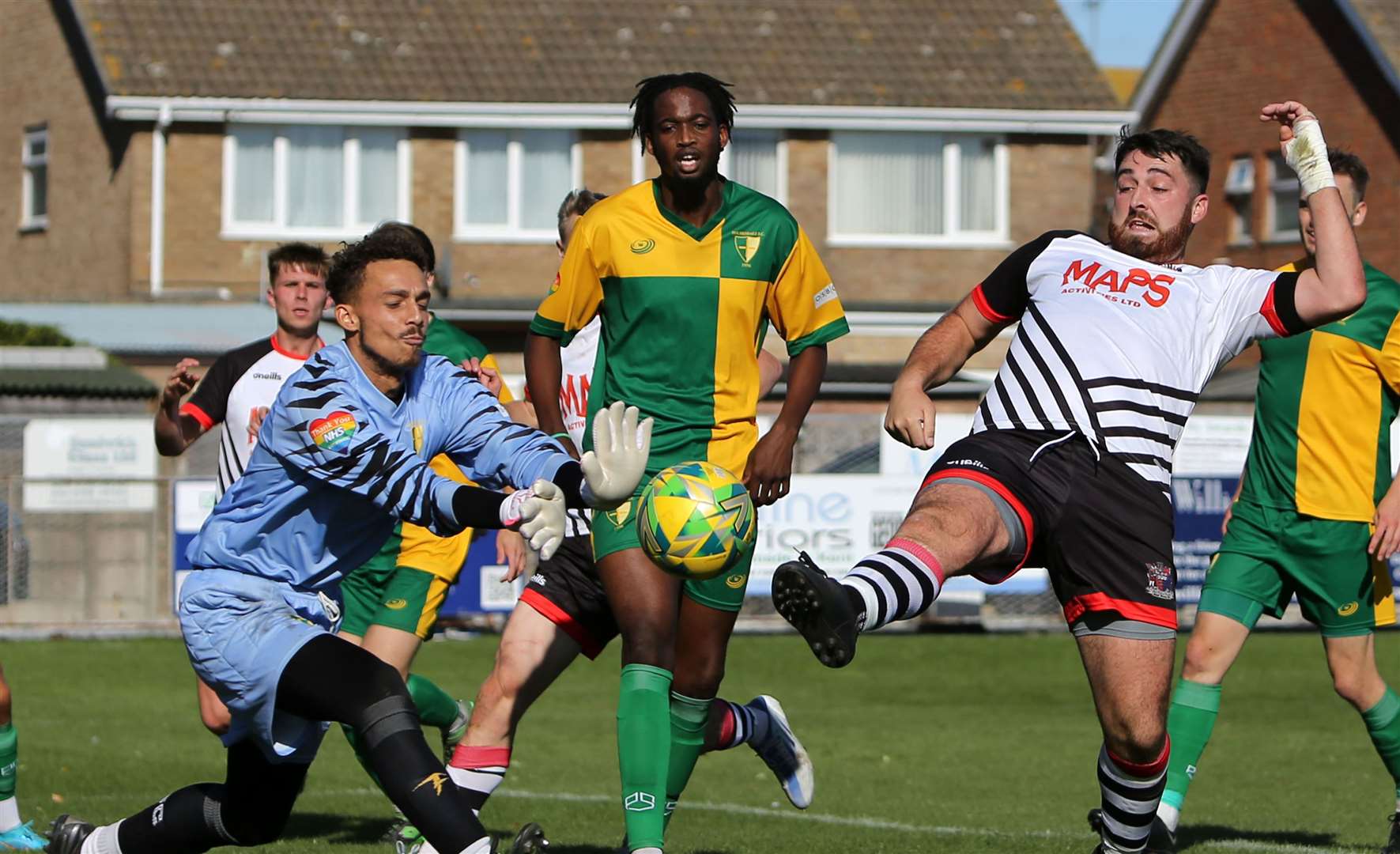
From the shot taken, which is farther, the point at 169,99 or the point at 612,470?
the point at 169,99

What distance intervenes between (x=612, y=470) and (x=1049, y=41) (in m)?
29.0

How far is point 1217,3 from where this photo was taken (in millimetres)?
37500

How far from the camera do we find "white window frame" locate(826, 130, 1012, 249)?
1277 inches

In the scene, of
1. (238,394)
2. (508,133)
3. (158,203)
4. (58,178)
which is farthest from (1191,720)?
(58,178)

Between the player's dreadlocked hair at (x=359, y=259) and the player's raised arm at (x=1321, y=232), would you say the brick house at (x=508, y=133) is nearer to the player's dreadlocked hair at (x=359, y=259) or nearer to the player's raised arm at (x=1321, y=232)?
the player's dreadlocked hair at (x=359, y=259)

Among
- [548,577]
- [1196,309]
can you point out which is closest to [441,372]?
[548,577]

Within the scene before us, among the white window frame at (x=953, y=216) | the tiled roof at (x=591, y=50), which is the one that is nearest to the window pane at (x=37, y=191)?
the tiled roof at (x=591, y=50)

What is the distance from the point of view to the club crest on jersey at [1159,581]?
6484 millimetres

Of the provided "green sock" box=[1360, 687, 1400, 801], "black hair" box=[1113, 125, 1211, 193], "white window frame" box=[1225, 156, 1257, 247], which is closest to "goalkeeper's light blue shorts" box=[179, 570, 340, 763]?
"black hair" box=[1113, 125, 1211, 193]

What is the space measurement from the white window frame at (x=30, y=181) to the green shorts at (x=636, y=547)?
28825 millimetres

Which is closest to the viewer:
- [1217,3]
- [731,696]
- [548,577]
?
[548,577]

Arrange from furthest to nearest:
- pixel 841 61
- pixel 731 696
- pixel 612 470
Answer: pixel 841 61, pixel 731 696, pixel 612 470

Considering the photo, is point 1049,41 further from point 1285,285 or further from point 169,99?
point 1285,285

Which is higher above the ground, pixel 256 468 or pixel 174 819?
pixel 256 468
